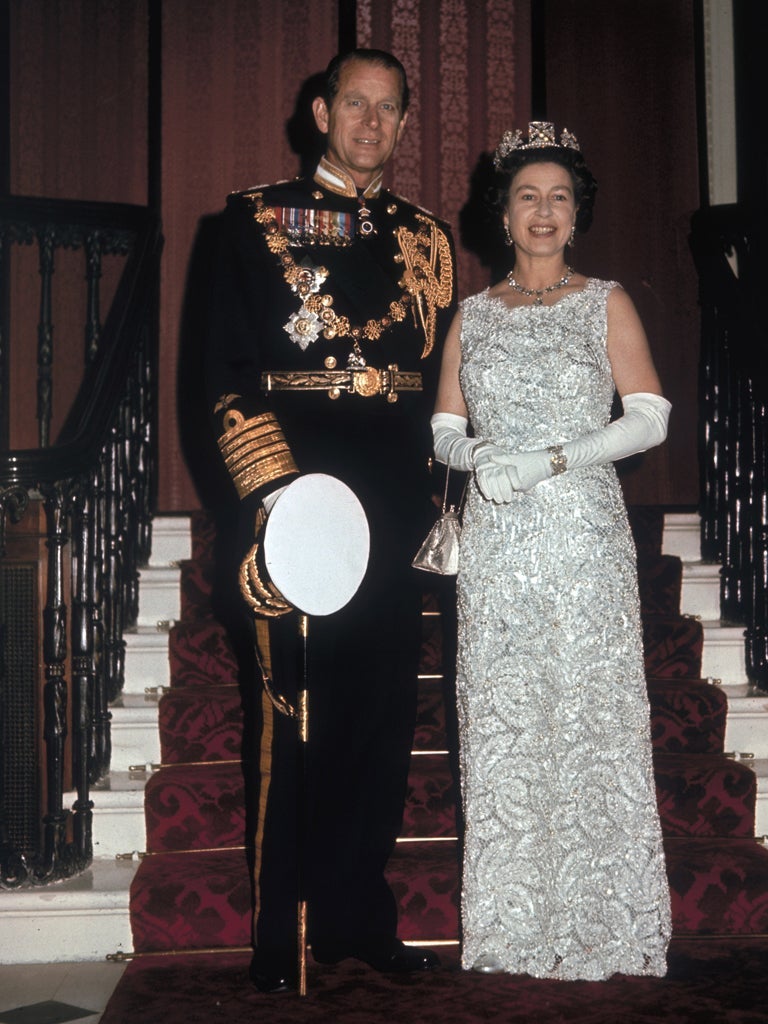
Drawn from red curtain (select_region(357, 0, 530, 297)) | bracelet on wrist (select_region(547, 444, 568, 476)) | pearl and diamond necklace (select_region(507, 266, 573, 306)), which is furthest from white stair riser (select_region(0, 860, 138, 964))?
red curtain (select_region(357, 0, 530, 297))

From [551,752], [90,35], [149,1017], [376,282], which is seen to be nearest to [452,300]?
[376,282]

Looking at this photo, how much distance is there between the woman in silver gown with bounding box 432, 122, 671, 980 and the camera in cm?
261

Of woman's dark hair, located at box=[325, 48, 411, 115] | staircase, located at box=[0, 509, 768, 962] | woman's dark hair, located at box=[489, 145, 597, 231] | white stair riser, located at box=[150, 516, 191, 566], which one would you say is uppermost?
woman's dark hair, located at box=[325, 48, 411, 115]

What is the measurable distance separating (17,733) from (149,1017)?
0.95 metres

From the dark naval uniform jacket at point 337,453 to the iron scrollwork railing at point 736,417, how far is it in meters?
1.48

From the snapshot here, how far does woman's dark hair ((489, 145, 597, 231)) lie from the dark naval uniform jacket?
278mm

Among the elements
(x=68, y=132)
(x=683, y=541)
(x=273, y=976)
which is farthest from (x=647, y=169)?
(x=273, y=976)

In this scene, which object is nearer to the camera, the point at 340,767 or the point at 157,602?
the point at 340,767

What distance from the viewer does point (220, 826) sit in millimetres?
3145

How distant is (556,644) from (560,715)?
15 cm

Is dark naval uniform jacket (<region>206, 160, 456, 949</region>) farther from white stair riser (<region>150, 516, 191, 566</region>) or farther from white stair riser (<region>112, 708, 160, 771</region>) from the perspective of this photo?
white stair riser (<region>150, 516, 191, 566</region>)

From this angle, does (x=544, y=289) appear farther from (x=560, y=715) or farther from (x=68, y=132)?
(x=68, y=132)

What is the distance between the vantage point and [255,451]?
8.16ft

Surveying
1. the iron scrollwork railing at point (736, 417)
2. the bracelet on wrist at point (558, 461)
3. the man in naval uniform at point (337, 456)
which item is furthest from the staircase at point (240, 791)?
the bracelet on wrist at point (558, 461)
